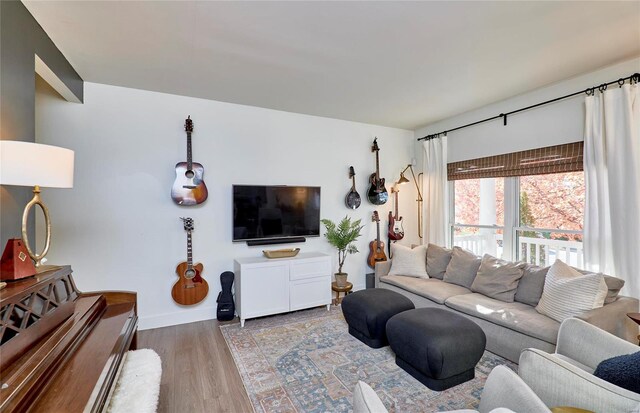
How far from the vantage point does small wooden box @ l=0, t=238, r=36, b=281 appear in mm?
1292

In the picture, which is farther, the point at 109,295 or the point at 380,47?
the point at 380,47

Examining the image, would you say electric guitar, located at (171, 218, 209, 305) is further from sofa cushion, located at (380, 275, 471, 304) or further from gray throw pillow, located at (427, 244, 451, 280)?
gray throw pillow, located at (427, 244, 451, 280)

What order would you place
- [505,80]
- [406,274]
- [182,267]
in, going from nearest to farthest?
1. [505,80]
2. [182,267]
3. [406,274]

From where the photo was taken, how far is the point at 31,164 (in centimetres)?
132

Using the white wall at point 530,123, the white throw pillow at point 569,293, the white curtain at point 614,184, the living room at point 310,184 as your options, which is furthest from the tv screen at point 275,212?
the white curtain at point 614,184

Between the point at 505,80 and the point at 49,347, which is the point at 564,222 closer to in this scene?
the point at 505,80

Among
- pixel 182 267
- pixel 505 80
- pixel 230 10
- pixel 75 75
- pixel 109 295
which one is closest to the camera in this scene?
pixel 230 10

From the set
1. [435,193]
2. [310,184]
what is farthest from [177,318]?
[435,193]

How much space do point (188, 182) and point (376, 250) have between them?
8.91 ft

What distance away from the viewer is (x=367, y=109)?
→ 3705 millimetres

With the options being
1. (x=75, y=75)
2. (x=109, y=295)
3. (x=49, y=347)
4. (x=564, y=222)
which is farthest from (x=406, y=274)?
(x=75, y=75)

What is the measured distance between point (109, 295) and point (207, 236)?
52.9 inches

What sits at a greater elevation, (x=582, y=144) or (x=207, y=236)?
(x=582, y=144)

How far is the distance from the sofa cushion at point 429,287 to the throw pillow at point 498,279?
7.5 inches
